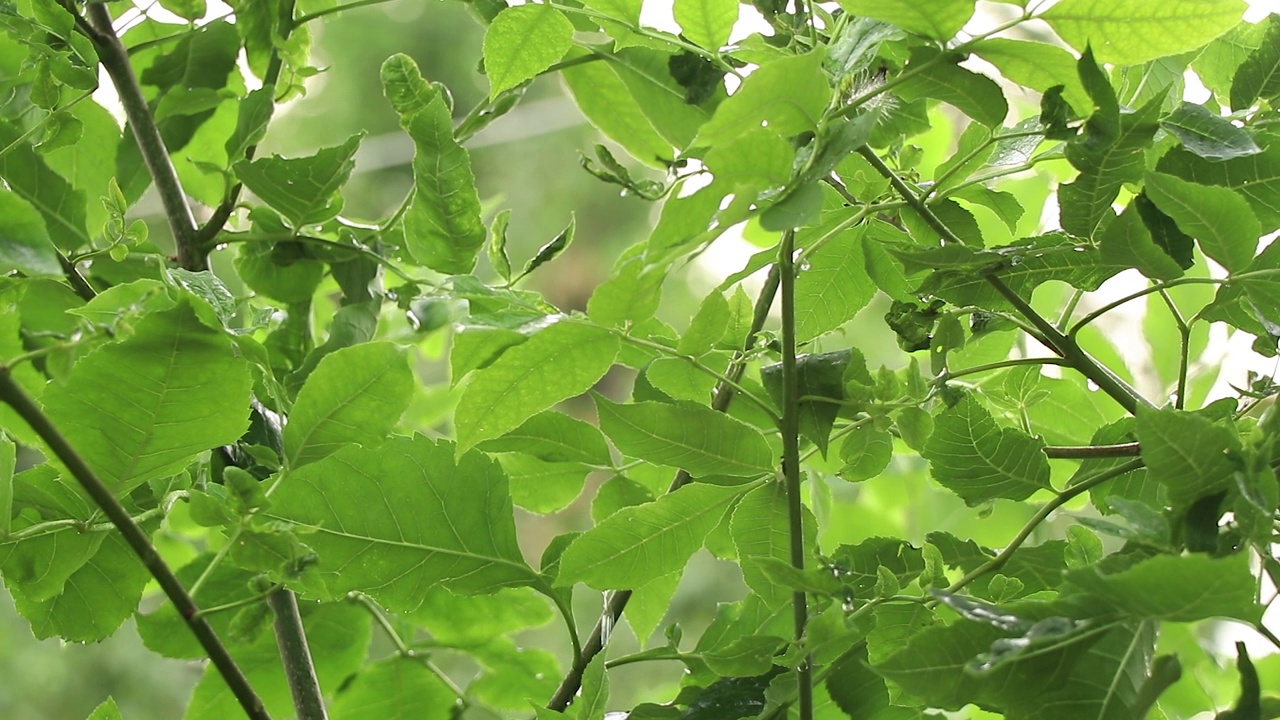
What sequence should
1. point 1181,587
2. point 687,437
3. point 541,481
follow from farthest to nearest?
point 541,481, point 687,437, point 1181,587

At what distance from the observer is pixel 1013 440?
305mm

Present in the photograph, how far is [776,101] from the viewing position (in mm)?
243

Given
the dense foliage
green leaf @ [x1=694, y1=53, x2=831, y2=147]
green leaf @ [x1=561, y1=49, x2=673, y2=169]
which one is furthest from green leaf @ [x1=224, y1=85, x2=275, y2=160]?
Result: green leaf @ [x1=694, y1=53, x2=831, y2=147]

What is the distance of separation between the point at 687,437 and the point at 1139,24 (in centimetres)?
16

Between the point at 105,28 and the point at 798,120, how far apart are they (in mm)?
282

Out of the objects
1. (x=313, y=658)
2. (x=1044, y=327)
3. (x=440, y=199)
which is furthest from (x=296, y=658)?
(x=1044, y=327)

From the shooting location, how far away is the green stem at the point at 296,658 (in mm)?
366

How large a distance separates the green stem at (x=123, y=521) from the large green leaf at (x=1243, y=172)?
280 millimetres

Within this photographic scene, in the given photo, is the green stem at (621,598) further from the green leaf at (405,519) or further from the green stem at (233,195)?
the green stem at (233,195)

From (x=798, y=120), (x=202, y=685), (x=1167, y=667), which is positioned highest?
(x=798, y=120)

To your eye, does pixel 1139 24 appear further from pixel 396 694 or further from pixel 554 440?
pixel 396 694

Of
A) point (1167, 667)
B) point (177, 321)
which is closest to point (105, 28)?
point (177, 321)

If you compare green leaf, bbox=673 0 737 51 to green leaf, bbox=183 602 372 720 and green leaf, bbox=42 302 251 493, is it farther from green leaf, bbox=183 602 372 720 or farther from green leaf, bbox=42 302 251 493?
green leaf, bbox=183 602 372 720

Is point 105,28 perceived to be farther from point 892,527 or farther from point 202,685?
point 892,527
